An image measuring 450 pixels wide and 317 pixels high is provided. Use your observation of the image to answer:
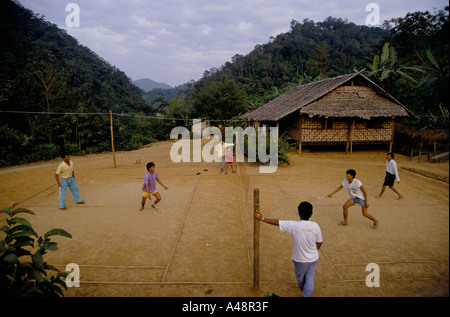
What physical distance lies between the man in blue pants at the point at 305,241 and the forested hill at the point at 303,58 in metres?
34.0

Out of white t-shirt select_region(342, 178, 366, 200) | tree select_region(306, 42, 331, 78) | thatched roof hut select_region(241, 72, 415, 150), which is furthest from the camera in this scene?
tree select_region(306, 42, 331, 78)

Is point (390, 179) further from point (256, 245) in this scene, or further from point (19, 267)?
point (19, 267)

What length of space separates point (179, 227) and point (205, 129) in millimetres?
24156

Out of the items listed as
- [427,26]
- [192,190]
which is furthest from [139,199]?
[427,26]

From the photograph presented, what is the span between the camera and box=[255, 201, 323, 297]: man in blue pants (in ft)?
11.0

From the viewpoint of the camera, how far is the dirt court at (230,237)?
12.6 feet

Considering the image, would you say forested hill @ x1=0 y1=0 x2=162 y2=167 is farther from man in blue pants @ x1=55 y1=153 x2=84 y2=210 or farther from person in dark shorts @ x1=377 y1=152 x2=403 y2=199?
person in dark shorts @ x1=377 y1=152 x2=403 y2=199

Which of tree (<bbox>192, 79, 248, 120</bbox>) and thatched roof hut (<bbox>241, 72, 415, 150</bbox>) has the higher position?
tree (<bbox>192, 79, 248, 120</bbox>)

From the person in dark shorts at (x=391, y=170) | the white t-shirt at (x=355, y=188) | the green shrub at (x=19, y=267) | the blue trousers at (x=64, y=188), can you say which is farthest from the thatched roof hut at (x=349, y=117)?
the green shrub at (x=19, y=267)

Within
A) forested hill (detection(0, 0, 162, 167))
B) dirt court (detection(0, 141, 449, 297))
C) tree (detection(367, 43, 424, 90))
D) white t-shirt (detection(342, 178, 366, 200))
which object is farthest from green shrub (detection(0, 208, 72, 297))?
tree (detection(367, 43, 424, 90))

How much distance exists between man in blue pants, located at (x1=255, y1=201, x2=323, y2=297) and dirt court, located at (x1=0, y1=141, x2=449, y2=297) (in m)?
0.54

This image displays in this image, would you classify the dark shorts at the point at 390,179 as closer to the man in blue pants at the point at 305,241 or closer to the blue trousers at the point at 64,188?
the man in blue pants at the point at 305,241

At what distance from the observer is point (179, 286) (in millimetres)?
3975

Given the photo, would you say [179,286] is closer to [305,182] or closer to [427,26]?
[305,182]
